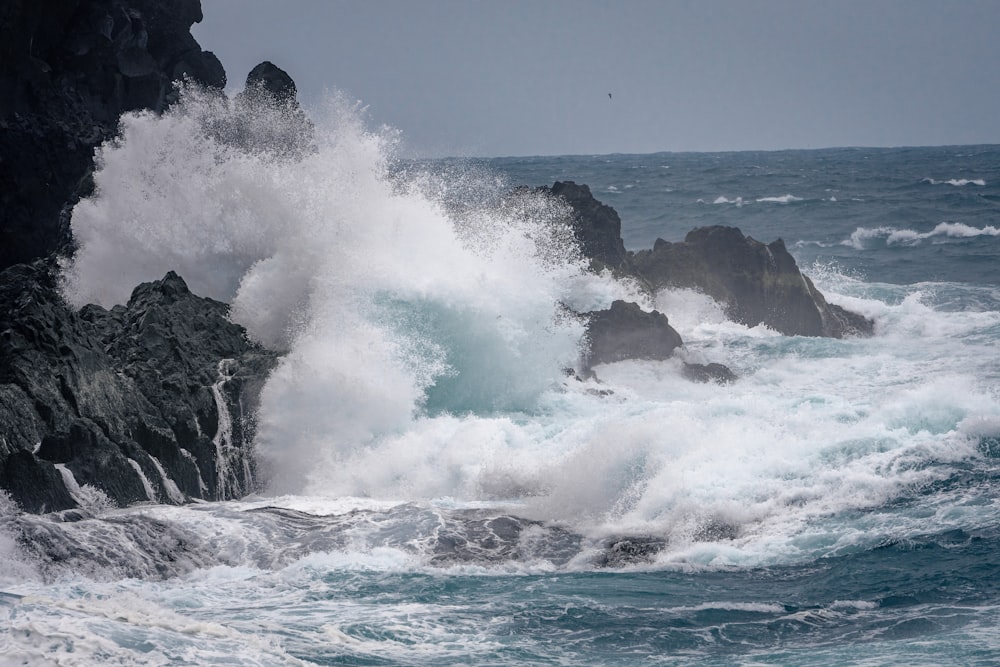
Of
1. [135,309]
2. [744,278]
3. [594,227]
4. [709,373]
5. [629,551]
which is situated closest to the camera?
[629,551]

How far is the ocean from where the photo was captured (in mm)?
9422

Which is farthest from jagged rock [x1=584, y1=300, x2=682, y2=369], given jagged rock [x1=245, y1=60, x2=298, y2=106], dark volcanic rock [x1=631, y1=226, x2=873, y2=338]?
jagged rock [x1=245, y1=60, x2=298, y2=106]

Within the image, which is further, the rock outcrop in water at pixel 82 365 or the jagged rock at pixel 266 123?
the jagged rock at pixel 266 123

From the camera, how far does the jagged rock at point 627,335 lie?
20.7 meters

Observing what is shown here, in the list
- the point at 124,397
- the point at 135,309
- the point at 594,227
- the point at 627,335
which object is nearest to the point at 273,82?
the point at 594,227

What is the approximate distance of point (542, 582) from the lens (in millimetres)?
10875

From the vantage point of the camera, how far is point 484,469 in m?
14.3

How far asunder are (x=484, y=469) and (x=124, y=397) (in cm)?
442

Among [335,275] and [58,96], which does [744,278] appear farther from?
[58,96]

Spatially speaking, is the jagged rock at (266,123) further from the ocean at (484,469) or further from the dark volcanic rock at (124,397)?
the dark volcanic rock at (124,397)

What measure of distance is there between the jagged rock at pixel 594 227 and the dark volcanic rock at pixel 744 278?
89 centimetres

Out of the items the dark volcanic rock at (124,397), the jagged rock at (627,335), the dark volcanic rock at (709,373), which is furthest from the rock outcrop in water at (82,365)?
the dark volcanic rock at (709,373)

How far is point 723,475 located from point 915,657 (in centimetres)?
481

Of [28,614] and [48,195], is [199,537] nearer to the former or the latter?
[28,614]
